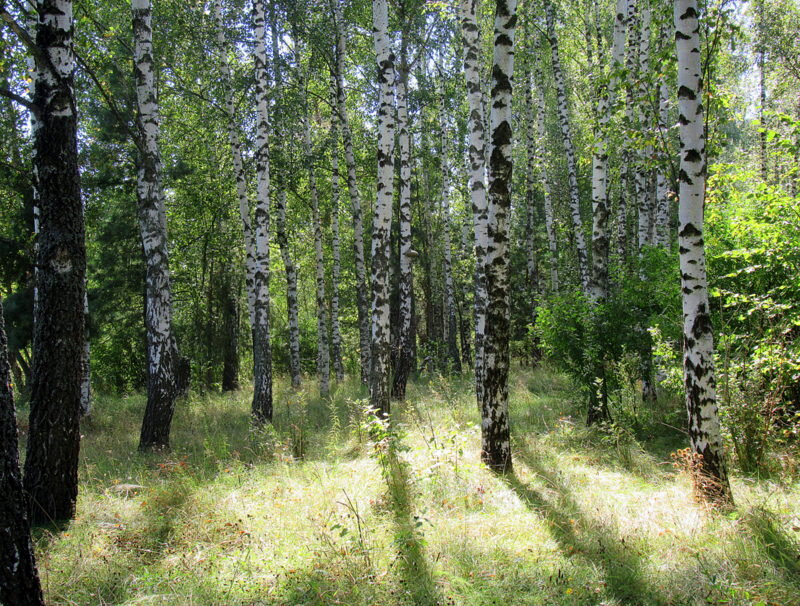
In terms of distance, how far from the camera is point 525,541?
14.6ft

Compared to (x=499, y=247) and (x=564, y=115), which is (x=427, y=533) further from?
(x=564, y=115)

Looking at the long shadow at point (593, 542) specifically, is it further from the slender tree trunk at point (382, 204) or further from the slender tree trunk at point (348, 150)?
the slender tree trunk at point (348, 150)

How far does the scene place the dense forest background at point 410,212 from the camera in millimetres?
6145

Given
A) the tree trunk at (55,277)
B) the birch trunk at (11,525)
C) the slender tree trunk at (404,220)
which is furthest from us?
the slender tree trunk at (404,220)

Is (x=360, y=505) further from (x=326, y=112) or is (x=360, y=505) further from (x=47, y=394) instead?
(x=326, y=112)

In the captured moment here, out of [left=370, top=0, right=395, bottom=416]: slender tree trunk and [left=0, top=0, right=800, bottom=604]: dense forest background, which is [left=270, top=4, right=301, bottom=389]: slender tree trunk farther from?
[left=370, top=0, right=395, bottom=416]: slender tree trunk

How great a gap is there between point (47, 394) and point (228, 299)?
12.8m

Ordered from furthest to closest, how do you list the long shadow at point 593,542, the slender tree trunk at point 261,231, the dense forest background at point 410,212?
the slender tree trunk at point 261,231
the dense forest background at point 410,212
the long shadow at point 593,542

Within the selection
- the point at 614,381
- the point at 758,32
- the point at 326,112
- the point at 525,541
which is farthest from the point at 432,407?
the point at 758,32

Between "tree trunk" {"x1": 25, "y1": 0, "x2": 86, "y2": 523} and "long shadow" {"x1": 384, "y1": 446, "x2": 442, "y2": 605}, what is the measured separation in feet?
11.4

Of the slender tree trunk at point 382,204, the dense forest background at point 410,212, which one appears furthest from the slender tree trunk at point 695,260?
the slender tree trunk at point 382,204

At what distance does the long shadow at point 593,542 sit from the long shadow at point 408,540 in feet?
4.06

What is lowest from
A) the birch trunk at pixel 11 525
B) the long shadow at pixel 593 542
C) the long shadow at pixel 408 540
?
the long shadow at pixel 593 542

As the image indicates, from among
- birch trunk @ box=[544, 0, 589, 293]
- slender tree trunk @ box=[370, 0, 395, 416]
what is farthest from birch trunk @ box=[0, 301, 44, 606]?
birch trunk @ box=[544, 0, 589, 293]
